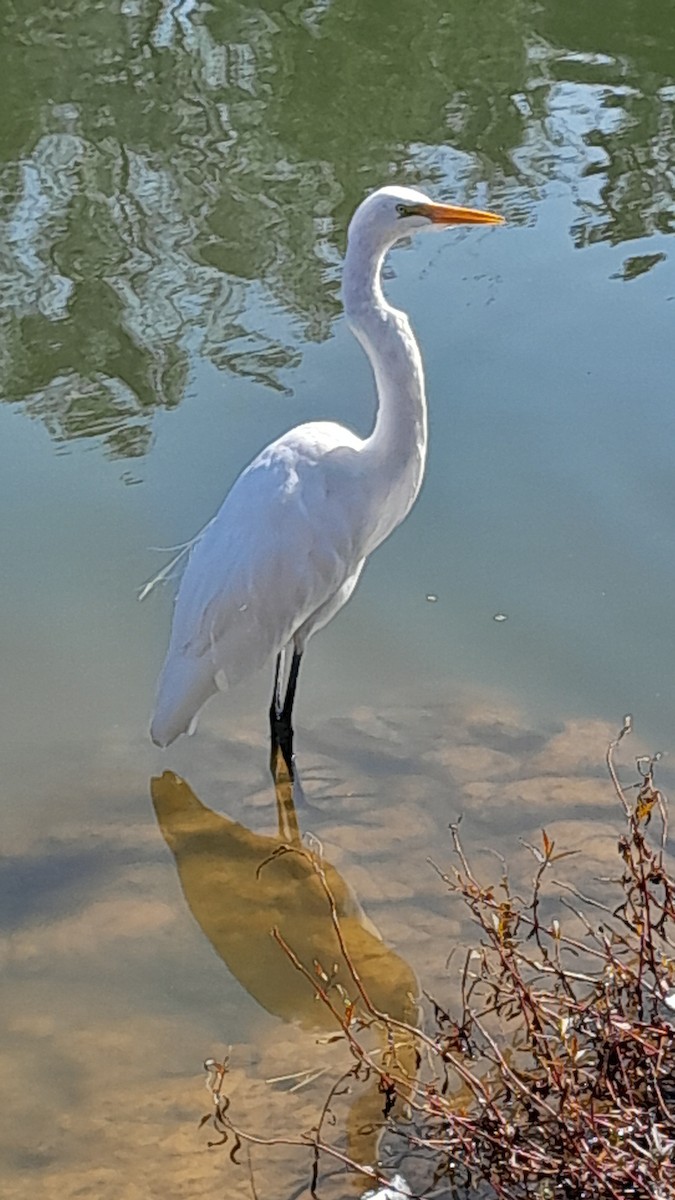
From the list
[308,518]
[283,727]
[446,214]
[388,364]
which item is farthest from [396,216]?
[283,727]

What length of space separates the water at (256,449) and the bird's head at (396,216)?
3.98ft

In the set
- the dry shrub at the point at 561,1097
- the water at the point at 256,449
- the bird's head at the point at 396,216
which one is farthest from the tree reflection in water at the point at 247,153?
the dry shrub at the point at 561,1097

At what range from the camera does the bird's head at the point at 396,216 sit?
11.1 ft

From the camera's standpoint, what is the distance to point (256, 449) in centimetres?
496

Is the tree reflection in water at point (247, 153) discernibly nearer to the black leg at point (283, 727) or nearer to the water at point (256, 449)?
the water at point (256, 449)

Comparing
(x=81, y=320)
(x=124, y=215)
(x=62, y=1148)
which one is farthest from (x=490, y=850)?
(x=124, y=215)

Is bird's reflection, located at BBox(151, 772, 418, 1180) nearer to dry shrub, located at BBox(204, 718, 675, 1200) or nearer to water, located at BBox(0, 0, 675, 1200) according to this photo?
water, located at BBox(0, 0, 675, 1200)

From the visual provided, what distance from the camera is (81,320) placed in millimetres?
5828

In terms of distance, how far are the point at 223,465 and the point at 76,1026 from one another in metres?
2.26

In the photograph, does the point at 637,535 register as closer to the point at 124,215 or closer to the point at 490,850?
the point at 490,850

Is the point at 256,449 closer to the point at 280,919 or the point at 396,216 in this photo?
the point at 396,216

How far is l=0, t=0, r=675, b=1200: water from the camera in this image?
3.19 metres

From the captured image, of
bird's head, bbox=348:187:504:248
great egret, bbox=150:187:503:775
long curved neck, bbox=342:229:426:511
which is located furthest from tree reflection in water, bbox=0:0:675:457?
bird's head, bbox=348:187:504:248

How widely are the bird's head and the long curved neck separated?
0.03m
